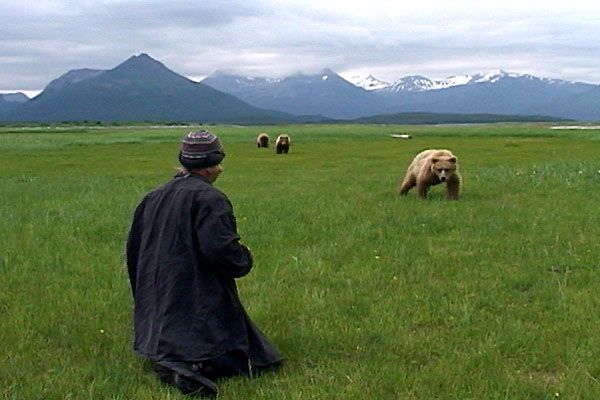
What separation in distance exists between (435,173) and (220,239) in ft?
38.7

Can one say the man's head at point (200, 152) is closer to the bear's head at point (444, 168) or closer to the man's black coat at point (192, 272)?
the man's black coat at point (192, 272)

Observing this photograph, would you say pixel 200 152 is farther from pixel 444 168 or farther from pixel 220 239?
pixel 444 168

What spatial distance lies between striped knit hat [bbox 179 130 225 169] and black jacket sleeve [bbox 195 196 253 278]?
1.07 feet

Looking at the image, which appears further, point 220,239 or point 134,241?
point 134,241

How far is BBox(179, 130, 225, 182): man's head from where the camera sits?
595 cm

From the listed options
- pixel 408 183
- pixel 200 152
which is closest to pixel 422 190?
pixel 408 183

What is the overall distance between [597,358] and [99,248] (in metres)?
7.34

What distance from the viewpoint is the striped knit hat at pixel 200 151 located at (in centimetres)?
595

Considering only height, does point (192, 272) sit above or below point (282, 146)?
above

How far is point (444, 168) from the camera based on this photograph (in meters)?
16.8

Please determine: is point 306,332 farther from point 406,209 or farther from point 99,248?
point 406,209

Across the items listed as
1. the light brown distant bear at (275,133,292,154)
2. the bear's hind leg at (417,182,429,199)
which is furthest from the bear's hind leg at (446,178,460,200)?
the light brown distant bear at (275,133,292,154)

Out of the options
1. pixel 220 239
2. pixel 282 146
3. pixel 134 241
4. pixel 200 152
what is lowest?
pixel 282 146

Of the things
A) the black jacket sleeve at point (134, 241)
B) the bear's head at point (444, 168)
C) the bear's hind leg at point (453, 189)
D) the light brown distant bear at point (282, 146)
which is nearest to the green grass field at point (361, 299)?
the bear's hind leg at point (453, 189)
